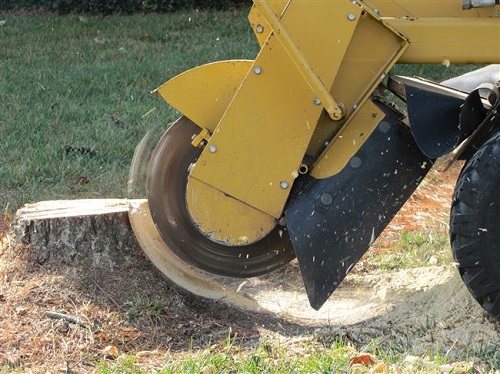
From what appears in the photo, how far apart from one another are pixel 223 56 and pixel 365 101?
5.86 meters

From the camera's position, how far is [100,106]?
782 cm

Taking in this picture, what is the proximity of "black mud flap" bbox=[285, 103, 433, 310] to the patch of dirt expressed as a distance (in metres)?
0.30

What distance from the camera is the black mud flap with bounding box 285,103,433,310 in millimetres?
3828

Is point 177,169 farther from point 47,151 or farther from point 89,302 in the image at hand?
point 47,151

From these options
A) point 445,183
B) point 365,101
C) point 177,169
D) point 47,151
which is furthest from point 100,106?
point 365,101

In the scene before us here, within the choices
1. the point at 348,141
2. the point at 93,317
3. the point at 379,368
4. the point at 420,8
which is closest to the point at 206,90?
the point at 348,141

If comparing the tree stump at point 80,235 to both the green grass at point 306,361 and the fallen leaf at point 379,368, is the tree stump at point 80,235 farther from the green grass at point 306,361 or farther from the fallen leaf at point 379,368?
the fallen leaf at point 379,368

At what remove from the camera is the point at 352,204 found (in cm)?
384

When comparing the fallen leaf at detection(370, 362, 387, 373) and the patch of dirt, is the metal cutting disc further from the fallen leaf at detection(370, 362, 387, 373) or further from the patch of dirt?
the fallen leaf at detection(370, 362, 387, 373)

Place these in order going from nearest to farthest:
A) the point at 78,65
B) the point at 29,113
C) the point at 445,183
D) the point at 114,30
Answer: the point at 445,183, the point at 29,113, the point at 78,65, the point at 114,30

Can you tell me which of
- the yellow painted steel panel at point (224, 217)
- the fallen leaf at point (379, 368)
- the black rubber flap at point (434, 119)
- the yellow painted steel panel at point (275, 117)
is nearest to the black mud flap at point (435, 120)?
the black rubber flap at point (434, 119)

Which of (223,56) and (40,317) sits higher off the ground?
(40,317)

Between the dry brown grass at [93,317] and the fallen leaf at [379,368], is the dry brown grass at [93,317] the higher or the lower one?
the lower one

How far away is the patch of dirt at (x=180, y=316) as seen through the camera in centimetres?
375
